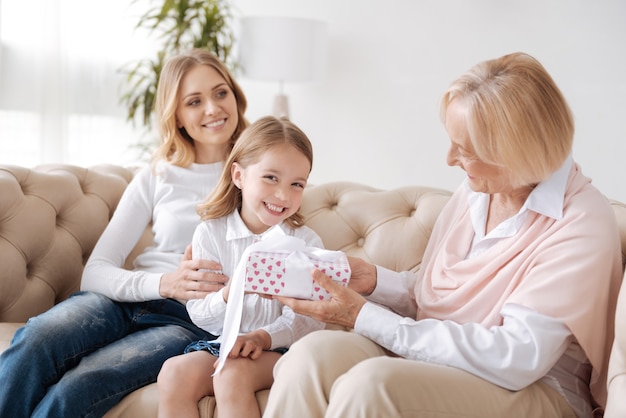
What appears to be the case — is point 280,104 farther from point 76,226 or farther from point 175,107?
point 76,226

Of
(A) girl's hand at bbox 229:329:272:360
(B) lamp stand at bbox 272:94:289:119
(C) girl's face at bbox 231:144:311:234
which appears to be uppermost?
(C) girl's face at bbox 231:144:311:234

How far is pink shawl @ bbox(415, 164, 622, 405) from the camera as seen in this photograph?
1541mm

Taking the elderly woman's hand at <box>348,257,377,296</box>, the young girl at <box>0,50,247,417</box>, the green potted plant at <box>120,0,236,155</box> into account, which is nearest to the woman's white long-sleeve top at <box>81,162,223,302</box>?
the young girl at <box>0,50,247,417</box>

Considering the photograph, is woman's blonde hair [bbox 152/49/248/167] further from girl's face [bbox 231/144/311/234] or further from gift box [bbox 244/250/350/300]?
gift box [bbox 244/250/350/300]

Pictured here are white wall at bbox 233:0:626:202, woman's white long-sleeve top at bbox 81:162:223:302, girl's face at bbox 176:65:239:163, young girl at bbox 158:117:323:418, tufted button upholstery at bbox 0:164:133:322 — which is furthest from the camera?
white wall at bbox 233:0:626:202

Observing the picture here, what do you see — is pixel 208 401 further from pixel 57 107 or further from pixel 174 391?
pixel 57 107

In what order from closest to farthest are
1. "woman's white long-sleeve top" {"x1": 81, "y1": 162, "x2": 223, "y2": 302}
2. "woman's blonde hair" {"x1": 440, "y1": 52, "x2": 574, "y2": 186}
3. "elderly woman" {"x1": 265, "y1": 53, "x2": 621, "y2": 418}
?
"elderly woman" {"x1": 265, "y1": 53, "x2": 621, "y2": 418}, "woman's blonde hair" {"x1": 440, "y1": 52, "x2": 574, "y2": 186}, "woman's white long-sleeve top" {"x1": 81, "y1": 162, "x2": 223, "y2": 302}

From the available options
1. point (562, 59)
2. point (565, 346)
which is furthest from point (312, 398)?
point (562, 59)

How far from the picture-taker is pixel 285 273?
169cm

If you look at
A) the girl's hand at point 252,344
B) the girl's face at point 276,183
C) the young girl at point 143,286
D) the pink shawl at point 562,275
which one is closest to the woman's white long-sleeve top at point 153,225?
the young girl at point 143,286

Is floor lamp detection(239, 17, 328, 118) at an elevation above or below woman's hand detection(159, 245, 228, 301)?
above

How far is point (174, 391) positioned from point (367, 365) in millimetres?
552

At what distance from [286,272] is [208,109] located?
2.72 feet

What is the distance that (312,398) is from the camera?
57.7 inches
